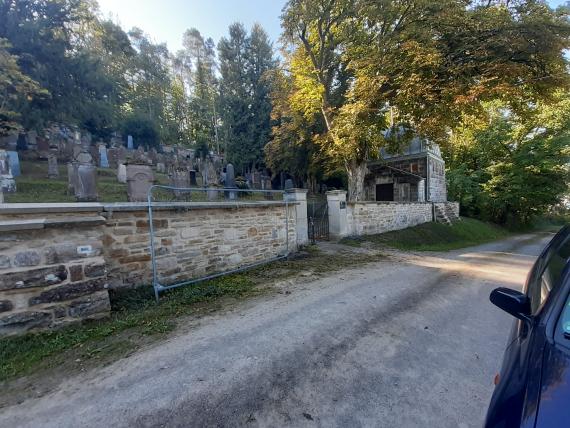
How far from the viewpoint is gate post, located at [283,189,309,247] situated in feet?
25.3

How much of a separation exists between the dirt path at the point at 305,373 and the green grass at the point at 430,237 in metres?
6.23

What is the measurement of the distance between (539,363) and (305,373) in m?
1.76

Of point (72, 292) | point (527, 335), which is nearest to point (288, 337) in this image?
point (527, 335)

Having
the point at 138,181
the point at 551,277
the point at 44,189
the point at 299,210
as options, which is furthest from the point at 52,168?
the point at 551,277

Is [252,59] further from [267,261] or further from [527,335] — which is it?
[527,335]

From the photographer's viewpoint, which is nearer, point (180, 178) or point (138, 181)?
point (138, 181)

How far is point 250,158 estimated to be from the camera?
65.8ft

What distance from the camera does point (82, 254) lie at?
3355mm

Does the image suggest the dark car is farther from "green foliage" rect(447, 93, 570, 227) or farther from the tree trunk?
"green foliage" rect(447, 93, 570, 227)

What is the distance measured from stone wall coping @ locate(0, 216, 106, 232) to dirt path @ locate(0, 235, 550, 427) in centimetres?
188

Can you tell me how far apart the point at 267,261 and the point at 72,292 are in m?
4.08

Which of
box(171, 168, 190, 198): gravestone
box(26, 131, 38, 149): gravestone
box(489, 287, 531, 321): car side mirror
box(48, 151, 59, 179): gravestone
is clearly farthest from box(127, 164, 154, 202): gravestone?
box(26, 131, 38, 149): gravestone

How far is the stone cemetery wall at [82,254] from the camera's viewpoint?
2.93m

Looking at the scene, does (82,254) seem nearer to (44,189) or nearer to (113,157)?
(44,189)
